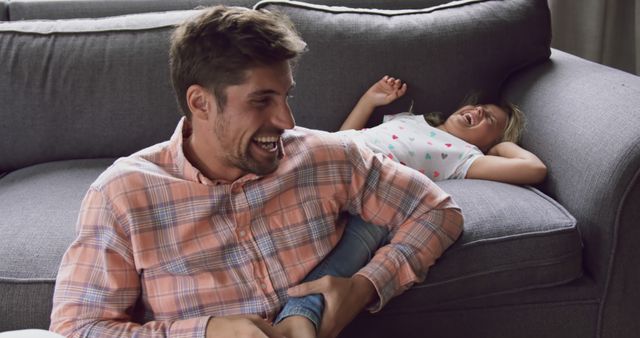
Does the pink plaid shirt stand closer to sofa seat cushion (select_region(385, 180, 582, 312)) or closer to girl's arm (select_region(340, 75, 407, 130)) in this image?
sofa seat cushion (select_region(385, 180, 582, 312))

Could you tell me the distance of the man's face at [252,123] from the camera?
1.28 metres

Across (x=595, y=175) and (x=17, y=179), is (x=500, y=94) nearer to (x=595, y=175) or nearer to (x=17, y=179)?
(x=595, y=175)

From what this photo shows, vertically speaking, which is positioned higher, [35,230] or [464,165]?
[35,230]

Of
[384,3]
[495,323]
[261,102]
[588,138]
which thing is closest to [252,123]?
[261,102]

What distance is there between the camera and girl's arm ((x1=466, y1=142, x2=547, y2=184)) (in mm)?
1797

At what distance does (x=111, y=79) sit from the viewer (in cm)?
201

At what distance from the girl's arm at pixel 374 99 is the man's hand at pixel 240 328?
2.90 feet

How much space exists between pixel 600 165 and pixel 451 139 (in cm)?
47

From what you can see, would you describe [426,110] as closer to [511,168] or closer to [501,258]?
[511,168]

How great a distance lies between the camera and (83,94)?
2.01 m

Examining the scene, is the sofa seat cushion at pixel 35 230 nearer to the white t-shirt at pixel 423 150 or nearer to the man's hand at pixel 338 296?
the man's hand at pixel 338 296

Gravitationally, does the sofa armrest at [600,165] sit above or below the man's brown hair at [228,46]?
below

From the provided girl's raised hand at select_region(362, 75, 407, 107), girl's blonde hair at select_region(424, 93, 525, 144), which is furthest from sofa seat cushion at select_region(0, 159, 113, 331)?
girl's blonde hair at select_region(424, 93, 525, 144)

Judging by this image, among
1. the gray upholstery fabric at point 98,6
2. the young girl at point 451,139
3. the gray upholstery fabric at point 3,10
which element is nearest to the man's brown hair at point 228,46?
the young girl at point 451,139
